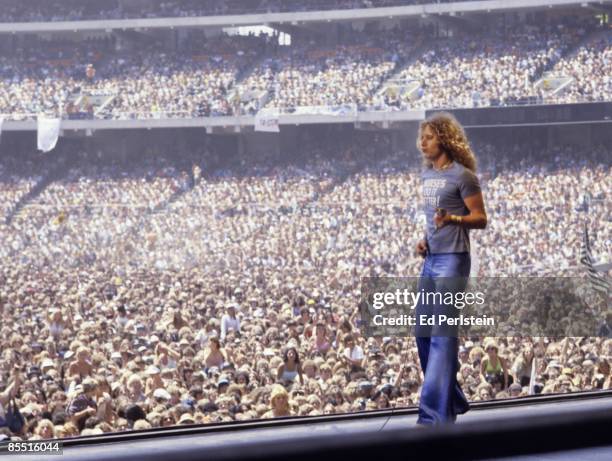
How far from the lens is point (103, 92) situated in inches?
1448

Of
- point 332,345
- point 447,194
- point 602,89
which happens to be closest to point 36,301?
point 332,345

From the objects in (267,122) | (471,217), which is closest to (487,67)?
(267,122)

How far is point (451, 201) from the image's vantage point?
153 inches

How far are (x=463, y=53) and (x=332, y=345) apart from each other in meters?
25.3

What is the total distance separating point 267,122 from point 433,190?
29.4 meters

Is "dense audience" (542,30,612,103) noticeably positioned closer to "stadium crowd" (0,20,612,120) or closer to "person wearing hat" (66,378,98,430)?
"stadium crowd" (0,20,612,120)

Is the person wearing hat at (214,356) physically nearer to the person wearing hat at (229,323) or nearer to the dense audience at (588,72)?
the person wearing hat at (229,323)

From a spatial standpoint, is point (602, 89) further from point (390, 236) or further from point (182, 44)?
point (182, 44)

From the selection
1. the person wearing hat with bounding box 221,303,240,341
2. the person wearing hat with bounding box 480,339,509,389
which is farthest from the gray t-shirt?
the person wearing hat with bounding box 221,303,240,341

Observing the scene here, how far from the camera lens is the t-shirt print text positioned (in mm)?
3904

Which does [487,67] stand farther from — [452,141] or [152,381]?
[452,141]

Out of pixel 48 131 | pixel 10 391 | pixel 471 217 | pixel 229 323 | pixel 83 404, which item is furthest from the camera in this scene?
pixel 48 131

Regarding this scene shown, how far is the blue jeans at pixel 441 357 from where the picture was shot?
3.89 metres

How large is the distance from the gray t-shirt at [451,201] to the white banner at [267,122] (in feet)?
95.7
